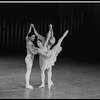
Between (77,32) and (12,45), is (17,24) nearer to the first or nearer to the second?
(12,45)

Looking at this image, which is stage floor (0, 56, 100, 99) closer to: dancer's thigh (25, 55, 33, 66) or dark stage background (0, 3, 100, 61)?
dancer's thigh (25, 55, 33, 66)

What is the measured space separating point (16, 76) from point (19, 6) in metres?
6.38

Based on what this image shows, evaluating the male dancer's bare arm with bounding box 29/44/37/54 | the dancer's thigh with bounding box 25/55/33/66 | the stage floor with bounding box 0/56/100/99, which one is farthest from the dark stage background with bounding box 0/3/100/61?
the male dancer's bare arm with bounding box 29/44/37/54

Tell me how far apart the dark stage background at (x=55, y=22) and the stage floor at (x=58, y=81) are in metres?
3.15

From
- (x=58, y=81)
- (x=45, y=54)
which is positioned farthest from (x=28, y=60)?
(x=58, y=81)

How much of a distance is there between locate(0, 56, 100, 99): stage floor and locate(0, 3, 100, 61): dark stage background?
10.3 feet

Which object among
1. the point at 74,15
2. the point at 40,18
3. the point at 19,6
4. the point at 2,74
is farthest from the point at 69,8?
the point at 2,74

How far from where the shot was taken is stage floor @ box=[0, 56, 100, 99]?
645cm

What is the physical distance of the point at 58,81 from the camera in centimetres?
768

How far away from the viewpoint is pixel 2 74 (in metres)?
8.23

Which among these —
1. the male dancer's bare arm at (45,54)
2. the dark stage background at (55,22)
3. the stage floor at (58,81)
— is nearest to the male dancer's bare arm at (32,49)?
the male dancer's bare arm at (45,54)

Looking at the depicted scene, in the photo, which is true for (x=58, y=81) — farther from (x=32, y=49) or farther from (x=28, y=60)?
(x=32, y=49)

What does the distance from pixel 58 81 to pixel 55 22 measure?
665 centimetres

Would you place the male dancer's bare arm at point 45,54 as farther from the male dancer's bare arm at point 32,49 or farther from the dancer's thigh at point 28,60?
the dancer's thigh at point 28,60
